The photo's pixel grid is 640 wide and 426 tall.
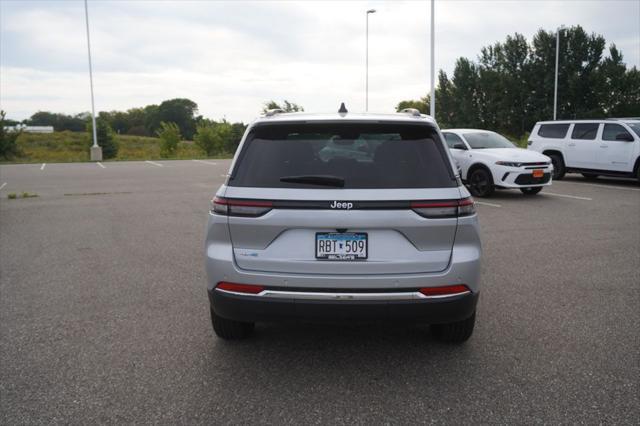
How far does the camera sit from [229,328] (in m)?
4.00

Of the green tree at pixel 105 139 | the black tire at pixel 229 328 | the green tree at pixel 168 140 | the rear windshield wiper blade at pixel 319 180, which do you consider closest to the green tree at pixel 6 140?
the green tree at pixel 105 139

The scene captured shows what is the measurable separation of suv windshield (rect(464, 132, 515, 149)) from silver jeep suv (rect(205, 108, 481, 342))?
10.9 meters

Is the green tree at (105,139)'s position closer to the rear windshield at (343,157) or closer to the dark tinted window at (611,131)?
the dark tinted window at (611,131)

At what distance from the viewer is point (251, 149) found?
352 centimetres


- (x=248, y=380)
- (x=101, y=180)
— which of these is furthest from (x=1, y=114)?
(x=248, y=380)

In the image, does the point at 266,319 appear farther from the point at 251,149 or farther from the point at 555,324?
the point at 555,324

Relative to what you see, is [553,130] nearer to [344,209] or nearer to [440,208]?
[440,208]

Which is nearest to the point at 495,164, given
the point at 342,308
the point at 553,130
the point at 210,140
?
the point at 553,130

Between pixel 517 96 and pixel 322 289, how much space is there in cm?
6768

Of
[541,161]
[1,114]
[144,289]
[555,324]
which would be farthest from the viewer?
[1,114]

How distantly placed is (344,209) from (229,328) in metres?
1.40

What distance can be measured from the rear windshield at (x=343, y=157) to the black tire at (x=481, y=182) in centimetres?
993

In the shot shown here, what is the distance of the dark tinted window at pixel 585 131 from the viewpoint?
627 inches

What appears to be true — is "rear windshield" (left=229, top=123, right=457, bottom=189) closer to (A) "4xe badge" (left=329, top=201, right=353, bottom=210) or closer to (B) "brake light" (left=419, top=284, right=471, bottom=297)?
(A) "4xe badge" (left=329, top=201, right=353, bottom=210)
